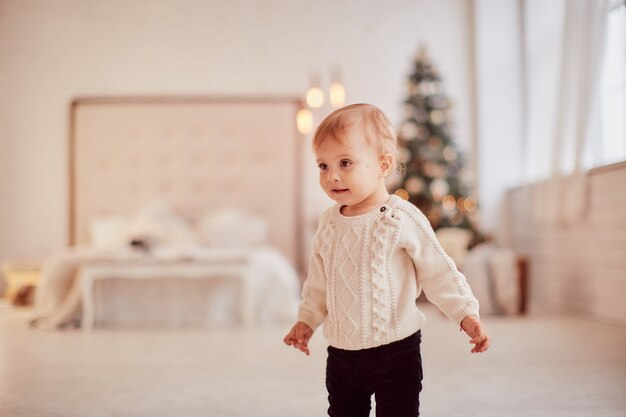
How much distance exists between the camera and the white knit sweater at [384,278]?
1.51 m

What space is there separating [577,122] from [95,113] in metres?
4.53

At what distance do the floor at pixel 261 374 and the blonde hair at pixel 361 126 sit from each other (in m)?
0.97

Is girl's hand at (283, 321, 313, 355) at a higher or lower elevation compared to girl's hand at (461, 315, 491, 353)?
lower

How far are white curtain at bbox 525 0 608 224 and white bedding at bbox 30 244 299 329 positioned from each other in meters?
2.07

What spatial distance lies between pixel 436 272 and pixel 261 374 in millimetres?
1487

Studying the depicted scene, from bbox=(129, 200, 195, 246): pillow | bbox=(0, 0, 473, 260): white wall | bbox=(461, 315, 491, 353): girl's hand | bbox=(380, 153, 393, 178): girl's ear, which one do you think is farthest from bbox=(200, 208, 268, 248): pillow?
bbox=(461, 315, 491, 353): girl's hand

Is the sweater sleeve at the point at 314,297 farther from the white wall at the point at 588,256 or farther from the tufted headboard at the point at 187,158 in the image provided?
the tufted headboard at the point at 187,158

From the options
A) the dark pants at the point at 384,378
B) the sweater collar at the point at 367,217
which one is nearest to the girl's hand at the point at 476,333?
the dark pants at the point at 384,378

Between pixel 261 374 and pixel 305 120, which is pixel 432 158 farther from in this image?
pixel 261 374

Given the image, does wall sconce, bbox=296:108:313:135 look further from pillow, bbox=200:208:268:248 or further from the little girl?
the little girl

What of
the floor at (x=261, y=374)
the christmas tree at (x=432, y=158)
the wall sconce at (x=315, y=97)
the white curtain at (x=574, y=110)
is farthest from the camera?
the wall sconce at (x=315, y=97)

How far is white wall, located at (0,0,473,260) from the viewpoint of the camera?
668 centimetres

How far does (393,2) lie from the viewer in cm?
677

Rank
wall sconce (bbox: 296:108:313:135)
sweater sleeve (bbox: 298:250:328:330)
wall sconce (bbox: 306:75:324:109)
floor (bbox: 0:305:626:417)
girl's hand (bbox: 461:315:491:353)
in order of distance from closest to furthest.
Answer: girl's hand (bbox: 461:315:491:353), sweater sleeve (bbox: 298:250:328:330), floor (bbox: 0:305:626:417), wall sconce (bbox: 306:75:324:109), wall sconce (bbox: 296:108:313:135)
